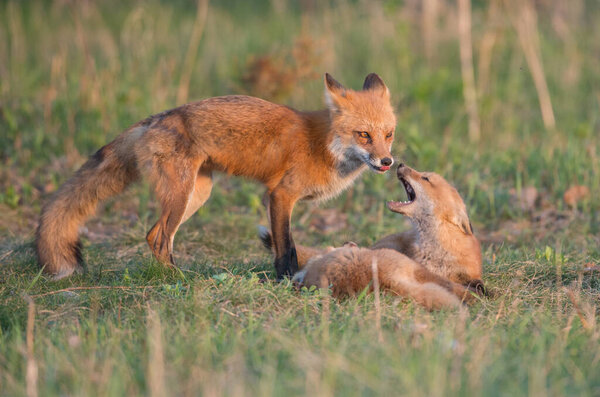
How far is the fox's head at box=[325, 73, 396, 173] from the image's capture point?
5.16m

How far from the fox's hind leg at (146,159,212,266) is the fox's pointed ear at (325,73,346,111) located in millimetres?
1244

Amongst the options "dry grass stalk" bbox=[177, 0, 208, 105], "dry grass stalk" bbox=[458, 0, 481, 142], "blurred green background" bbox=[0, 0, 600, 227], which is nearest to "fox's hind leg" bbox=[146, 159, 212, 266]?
"blurred green background" bbox=[0, 0, 600, 227]

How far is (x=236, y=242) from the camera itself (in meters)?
6.27

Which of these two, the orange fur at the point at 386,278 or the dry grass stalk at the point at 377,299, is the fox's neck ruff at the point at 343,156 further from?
the dry grass stalk at the point at 377,299

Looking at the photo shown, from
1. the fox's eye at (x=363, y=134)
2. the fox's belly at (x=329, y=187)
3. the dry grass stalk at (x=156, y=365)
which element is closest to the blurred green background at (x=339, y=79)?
the fox's belly at (x=329, y=187)

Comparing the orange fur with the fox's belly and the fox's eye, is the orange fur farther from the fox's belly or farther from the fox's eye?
the fox's eye

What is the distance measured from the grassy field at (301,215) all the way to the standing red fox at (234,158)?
0.37 metres

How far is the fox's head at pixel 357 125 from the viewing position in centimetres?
516

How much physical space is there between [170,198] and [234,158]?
0.63m

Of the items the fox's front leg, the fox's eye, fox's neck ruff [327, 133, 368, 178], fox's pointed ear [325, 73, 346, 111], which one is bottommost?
the fox's front leg

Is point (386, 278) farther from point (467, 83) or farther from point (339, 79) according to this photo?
point (339, 79)

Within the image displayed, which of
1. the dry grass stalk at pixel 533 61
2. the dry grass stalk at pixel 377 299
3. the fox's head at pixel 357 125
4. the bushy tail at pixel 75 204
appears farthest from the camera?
the dry grass stalk at pixel 533 61

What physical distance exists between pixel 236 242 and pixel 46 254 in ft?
6.45

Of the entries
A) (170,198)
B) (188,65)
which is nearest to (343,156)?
(170,198)
